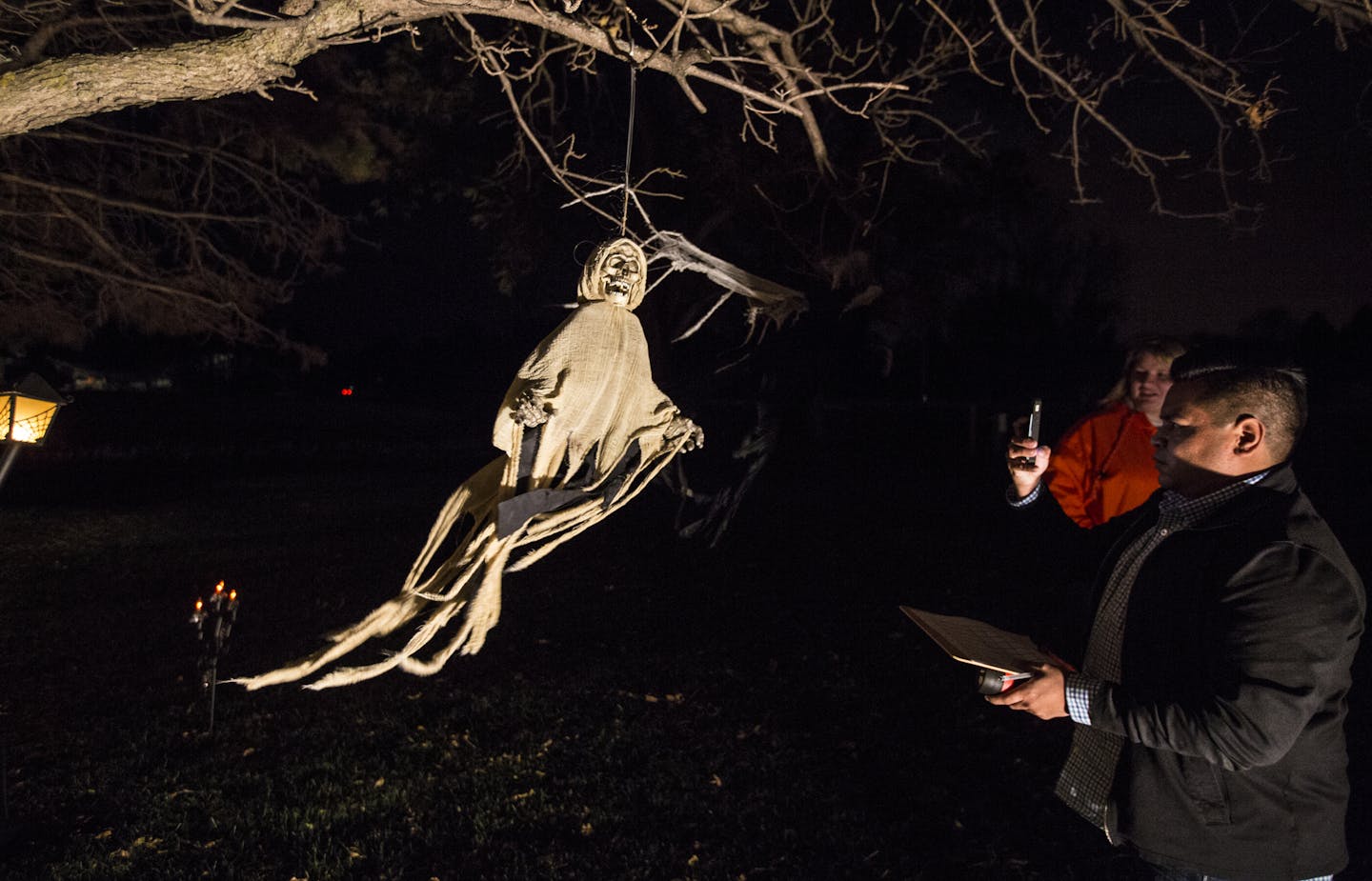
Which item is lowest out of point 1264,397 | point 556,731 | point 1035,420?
point 556,731

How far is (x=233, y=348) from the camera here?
8016 mm

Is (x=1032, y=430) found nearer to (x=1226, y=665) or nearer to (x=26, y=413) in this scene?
(x=1226, y=665)

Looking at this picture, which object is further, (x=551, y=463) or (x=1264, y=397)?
(x=551, y=463)

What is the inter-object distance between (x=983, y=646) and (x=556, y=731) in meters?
3.30

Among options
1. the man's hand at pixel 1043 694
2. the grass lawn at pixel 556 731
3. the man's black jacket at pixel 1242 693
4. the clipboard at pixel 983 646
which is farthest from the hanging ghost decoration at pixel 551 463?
the grass lawn at pixel 556 731

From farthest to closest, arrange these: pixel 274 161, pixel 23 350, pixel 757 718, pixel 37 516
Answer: pixel 37 516 < pixel 23 350 < pixel 274 161 < pixel 757 718

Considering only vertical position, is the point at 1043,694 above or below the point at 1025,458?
below

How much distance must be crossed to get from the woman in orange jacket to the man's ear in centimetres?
127

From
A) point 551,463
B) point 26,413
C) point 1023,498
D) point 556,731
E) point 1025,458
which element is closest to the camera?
point 551,463

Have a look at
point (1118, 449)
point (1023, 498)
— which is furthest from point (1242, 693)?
point (1118, 449)

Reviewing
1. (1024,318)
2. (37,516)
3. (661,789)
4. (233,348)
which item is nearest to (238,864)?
(661,789)

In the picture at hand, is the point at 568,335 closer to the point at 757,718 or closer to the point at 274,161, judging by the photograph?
the point at 757,718

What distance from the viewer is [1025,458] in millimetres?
2488

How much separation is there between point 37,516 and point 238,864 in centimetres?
1069
